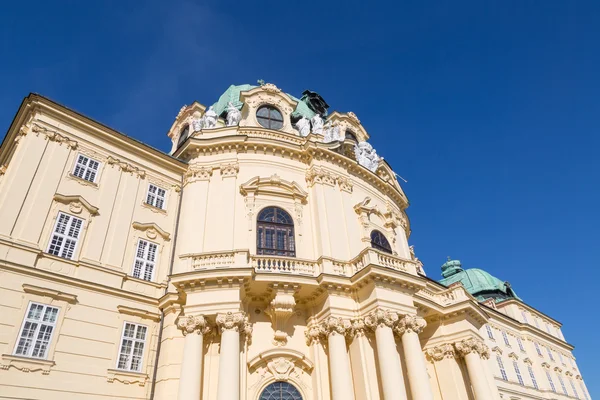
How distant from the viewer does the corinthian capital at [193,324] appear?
15891 millimetres

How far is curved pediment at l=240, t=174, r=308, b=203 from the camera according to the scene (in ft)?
70.5

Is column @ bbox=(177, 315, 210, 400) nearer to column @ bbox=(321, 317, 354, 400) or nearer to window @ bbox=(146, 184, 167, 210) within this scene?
column @ bbox=(321, 317, 354, 400)

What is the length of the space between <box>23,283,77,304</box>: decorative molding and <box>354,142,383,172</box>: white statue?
17.5 m

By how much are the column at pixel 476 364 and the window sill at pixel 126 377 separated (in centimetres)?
1599

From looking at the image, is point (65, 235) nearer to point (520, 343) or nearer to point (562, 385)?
point (520, 343)

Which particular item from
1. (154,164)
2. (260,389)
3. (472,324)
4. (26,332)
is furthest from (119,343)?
(472,324)

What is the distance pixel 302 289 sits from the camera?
60.2 feet

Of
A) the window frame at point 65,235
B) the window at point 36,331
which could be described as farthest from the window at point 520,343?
the window at point 36,331

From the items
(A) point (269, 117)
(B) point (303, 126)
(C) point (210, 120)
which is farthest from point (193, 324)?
(B) point (303, 126)

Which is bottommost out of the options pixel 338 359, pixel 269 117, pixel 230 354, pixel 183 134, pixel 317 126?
pixel 230 354

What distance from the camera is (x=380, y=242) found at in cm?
2414

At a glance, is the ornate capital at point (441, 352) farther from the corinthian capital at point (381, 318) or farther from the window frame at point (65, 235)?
the window frame at point (65, 235)

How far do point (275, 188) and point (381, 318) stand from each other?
8.82 metres

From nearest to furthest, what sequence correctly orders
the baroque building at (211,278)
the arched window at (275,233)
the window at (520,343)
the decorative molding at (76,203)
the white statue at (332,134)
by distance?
the baroque building at (211,278) → the decorative molding at (76,203) → the arched window at (275,233) → the white statue at (332,134) → the window at (520,343)
